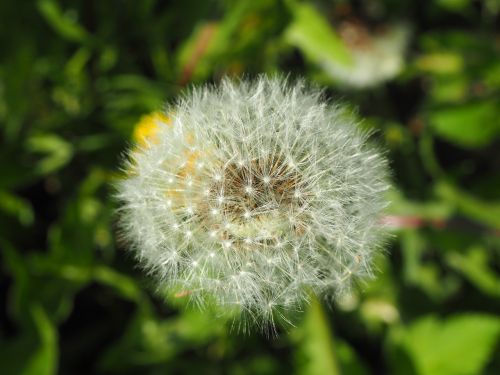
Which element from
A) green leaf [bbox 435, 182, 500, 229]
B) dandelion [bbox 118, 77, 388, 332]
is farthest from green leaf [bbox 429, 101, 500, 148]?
dandelion [bbox 118, 77, 388, 332]

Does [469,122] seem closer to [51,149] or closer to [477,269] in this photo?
[477,269]

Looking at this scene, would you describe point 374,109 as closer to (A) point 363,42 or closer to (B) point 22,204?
(A) point 363,42

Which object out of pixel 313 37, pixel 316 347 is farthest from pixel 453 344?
pixel 313 37

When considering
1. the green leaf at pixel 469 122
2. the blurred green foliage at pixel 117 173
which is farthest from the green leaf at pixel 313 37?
the green leaf at pixel 469 122

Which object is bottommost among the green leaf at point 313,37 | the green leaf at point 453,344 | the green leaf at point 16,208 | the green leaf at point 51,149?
the green leaf at point 453,344

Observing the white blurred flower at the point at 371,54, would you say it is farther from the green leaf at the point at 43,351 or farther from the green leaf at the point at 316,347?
the green leaf at the point at 43,351

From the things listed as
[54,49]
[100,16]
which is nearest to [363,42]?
[100,16]
